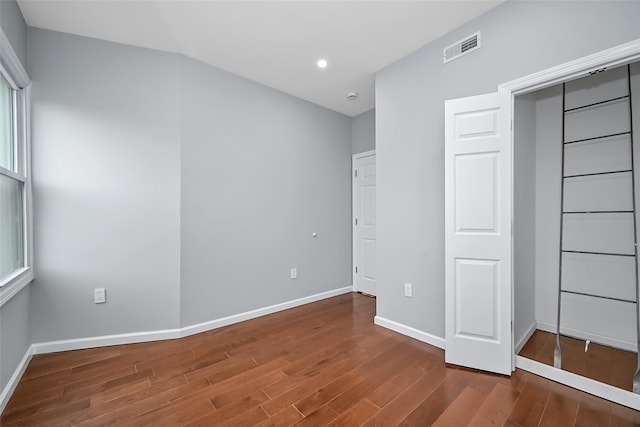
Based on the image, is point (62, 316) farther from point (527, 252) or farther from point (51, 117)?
point (527, 252)

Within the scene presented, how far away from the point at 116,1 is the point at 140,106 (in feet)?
2.67

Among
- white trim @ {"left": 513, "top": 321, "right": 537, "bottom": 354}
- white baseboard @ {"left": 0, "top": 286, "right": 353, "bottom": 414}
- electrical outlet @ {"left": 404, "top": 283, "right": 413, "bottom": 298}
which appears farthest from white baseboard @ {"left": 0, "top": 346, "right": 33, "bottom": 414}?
white trim @ {"left": 513, "top": 321, "right": 537, "bottom": 354}

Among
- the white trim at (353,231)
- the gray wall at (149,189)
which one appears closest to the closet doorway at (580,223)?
the white trim at (353,231)

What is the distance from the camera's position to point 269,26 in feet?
7.64

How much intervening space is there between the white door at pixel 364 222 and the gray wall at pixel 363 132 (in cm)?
11

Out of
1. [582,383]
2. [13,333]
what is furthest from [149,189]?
[582,383]

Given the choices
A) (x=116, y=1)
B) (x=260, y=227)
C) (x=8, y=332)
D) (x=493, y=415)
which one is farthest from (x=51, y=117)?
(x=493, y=415)

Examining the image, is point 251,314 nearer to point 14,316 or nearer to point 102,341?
point 102,341

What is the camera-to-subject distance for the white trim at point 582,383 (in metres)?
1.67

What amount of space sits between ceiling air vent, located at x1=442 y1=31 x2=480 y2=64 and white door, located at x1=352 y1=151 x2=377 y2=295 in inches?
66.9

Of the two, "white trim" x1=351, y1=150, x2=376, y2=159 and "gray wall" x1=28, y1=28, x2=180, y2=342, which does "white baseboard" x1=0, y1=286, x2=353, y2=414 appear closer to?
"gray wall" x1=28, y1=28, x2=180, y2=342

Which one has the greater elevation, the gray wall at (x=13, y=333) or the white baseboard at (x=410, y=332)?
the gray wall at (x=13, y=333)

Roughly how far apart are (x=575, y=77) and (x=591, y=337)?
2.26 meters

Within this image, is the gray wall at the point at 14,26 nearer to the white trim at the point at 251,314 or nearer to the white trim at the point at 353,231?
the white trim at the point at 251,314
